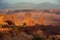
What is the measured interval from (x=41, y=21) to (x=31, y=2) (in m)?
0.70

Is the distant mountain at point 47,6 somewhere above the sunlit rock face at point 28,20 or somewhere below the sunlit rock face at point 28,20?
above

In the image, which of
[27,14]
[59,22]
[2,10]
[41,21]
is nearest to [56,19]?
[59,22]

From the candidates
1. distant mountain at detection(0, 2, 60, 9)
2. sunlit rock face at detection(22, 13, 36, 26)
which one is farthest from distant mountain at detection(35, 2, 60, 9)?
sunlit rock face at detection(22, 13, 36, 26)

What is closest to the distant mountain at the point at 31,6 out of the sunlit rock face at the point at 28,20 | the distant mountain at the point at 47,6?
the distant mountain at the point at 47,6

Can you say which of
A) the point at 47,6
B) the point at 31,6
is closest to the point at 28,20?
the point at 31,6

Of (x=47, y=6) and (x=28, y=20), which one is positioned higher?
(x=47, y=6)

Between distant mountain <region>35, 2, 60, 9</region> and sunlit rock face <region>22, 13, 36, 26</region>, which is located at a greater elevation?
distant mountain <region>35, 2, 60, 9</region>

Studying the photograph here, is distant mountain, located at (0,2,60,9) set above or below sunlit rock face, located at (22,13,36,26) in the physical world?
above

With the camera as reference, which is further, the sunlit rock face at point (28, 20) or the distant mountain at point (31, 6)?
the distant mountain at point (31, 6)

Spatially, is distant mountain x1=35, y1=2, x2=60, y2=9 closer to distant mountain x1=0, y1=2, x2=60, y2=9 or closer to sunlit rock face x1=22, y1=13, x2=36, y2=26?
distant mountain x1=0, y1=2, x2=60, y2=9

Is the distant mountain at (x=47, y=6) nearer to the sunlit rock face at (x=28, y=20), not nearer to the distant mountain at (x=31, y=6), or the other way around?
the distant mountain at (x=31, y=6)

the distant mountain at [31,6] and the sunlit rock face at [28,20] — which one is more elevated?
the distant mountain at [31,6]

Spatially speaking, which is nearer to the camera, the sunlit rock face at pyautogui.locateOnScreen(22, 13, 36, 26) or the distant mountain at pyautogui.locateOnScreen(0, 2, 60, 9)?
the sunlit rock face at pyautogui.locateOnScreen(22, 13, 36, 26)

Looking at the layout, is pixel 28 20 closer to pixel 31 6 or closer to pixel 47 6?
pixel 31 6
